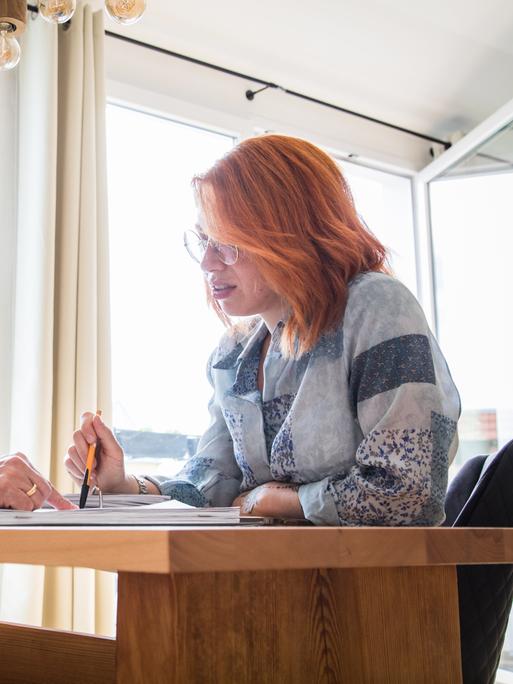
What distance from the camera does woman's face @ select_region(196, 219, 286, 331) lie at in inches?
51.4

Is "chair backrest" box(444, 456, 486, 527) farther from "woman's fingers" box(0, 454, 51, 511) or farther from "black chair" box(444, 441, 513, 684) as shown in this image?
"woman's fingers" box(0, 454, 51, 511)

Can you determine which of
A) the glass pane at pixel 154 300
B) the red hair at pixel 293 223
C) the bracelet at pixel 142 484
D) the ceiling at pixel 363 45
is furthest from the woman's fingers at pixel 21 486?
the ceiling at pixel 363 45

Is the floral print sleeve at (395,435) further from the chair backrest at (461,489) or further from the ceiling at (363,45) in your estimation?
the ceiling at (363,45)

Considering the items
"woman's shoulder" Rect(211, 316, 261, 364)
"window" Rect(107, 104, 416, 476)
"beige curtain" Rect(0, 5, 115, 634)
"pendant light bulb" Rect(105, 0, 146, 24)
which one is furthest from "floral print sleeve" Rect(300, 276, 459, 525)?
"window" Rect(107, 104, 416, 476)

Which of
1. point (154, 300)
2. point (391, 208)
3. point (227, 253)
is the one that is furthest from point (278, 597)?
point (391, 208)

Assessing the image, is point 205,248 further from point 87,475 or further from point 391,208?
point 391,208

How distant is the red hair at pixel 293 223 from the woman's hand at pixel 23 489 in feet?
1.37

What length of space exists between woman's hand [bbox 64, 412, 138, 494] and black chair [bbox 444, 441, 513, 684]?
0.56 m

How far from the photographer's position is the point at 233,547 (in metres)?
0.49

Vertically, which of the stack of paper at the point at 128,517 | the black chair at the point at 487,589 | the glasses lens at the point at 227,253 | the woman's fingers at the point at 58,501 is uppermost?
the glasses lens at the point at 227,253

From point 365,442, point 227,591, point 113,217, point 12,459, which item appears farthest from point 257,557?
point 113,217

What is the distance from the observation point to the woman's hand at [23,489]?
0.97m

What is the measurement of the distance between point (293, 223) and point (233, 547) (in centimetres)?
85

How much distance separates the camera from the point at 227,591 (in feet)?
1.86
